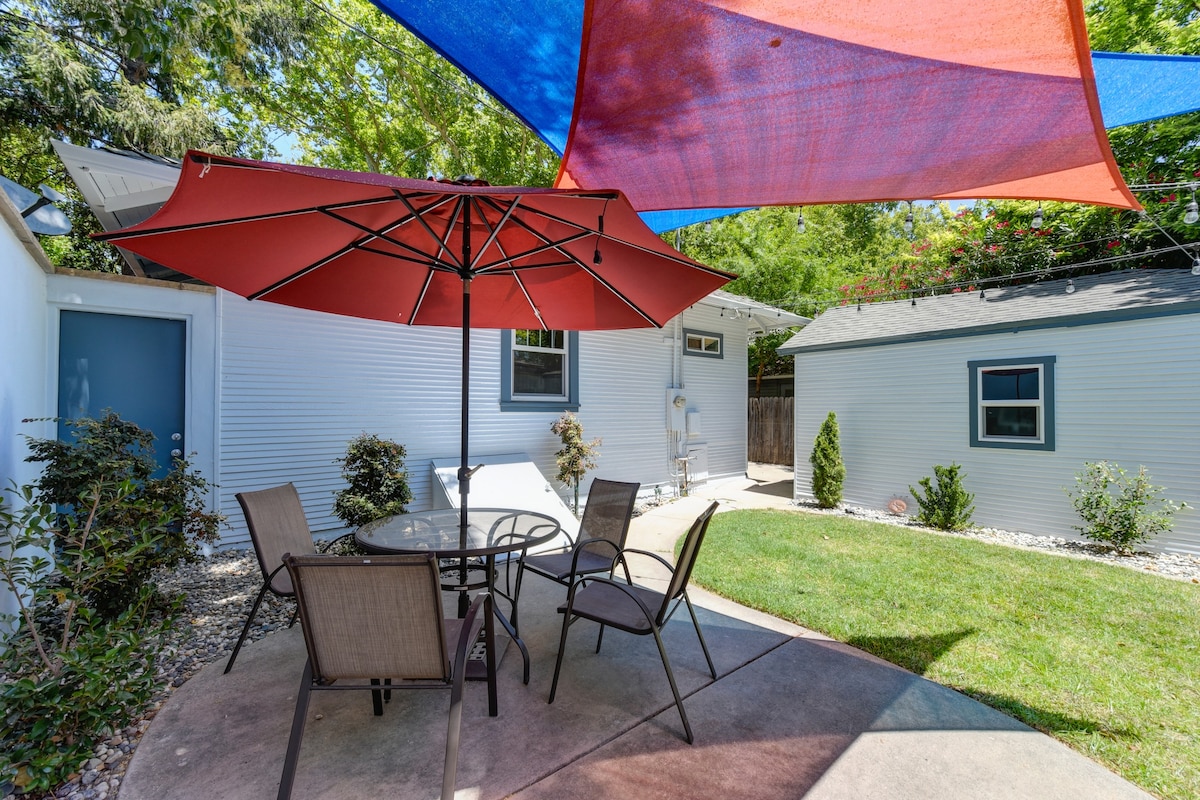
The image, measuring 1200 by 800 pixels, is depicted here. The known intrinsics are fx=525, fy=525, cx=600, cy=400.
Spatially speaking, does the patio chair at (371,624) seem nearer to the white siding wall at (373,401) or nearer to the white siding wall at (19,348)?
the white siding wall at (19,348)

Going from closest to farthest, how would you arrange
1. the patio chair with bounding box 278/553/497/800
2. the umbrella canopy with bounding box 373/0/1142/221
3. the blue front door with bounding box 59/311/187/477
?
the patio chair with bounding box 278/553/497/800
the umbrella canopy with bounding box 373/0/1142/221
the blue front door with bounding box 59/311/187/477

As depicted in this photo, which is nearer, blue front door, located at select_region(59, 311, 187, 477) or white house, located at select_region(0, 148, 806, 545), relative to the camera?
white house, located at select_region(0, 148, 806, 545)

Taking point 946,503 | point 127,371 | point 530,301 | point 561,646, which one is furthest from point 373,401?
point 946,503

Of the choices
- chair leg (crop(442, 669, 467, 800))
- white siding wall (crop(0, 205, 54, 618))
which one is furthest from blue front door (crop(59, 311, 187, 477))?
chair leg (crop(442, 669, 467, 800))

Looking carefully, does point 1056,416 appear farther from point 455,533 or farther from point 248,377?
point 248,377

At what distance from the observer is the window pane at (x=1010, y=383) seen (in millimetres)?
6852

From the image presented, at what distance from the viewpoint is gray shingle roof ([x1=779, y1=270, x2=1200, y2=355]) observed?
6086 millimetres

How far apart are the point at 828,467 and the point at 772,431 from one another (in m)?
5.11

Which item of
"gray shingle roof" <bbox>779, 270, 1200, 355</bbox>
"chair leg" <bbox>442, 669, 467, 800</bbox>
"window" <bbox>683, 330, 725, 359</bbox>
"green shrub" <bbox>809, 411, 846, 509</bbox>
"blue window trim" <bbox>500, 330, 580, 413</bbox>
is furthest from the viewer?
"window" <bbox>683, 330, 725, 359</bbox>

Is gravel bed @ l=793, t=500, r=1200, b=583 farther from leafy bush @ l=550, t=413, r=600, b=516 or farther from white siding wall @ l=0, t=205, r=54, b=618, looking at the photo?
white siding wall @ l=0, t=205, r=54, b=618

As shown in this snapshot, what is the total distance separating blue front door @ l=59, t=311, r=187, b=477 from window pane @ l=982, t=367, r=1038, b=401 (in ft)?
30.9

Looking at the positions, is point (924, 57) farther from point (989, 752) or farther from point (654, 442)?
point (654, 442)

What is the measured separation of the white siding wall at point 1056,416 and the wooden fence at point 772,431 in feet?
12.1

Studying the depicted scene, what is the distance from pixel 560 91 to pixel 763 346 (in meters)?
13.8
